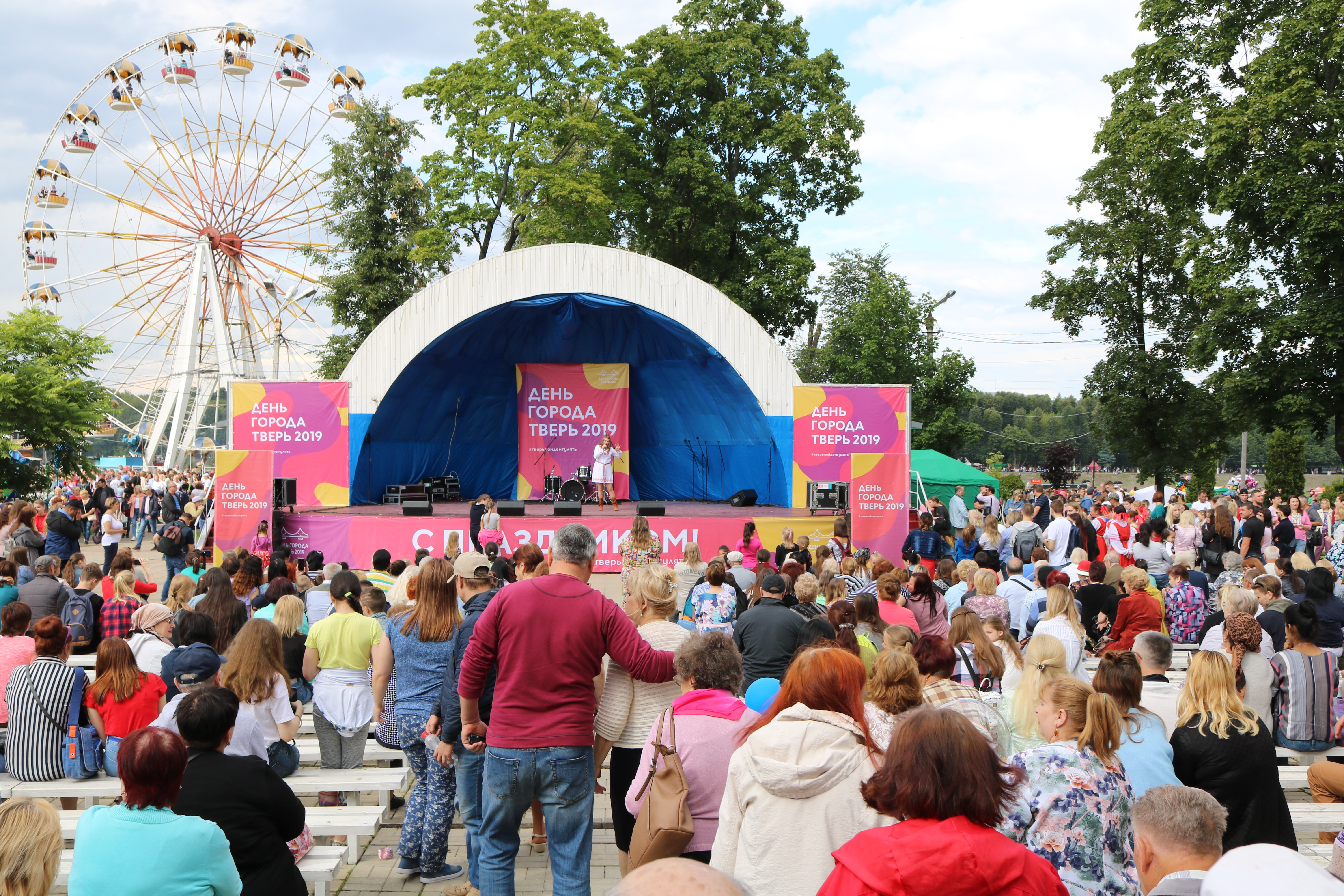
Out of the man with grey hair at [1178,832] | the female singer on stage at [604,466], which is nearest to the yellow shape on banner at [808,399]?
the female singer on stage at [604,466]

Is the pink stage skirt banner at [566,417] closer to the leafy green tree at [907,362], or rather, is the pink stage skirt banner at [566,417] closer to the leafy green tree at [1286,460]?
the leafy green tree at [907,362]

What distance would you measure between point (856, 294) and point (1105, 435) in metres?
21.5

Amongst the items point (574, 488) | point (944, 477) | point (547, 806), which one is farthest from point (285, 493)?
point (944, 477)

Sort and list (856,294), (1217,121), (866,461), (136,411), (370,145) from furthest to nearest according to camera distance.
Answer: (856,294)
(136,411)
(370,145)
(1217,121)
(866,461)

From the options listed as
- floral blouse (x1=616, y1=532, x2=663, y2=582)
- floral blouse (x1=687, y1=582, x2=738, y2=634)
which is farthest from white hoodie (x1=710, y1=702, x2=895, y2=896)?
floral blouse (x1=616, y1=532, x2=663, y2=582)

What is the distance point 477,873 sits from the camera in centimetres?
352

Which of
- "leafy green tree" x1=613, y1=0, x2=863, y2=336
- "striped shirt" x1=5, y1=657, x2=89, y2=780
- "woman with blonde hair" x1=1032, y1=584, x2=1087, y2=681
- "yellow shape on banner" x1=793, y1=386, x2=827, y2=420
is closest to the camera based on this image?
"striped shirt" x1=5, y1=657, x2=89, y2=780

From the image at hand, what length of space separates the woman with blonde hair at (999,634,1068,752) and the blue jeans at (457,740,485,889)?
2.12m

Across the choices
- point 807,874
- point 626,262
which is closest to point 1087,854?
point 807,874

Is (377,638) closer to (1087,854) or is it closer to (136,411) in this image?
(1087,854)

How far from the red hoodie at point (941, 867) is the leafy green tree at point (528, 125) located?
2294 cm

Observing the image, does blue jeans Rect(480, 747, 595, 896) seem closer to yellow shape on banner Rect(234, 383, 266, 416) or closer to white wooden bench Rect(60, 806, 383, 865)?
white wooden bench Rect(60, 806, 383, 865)

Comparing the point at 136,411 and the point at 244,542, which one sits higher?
the point at 136,411

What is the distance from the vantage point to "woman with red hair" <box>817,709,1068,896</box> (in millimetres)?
1723
